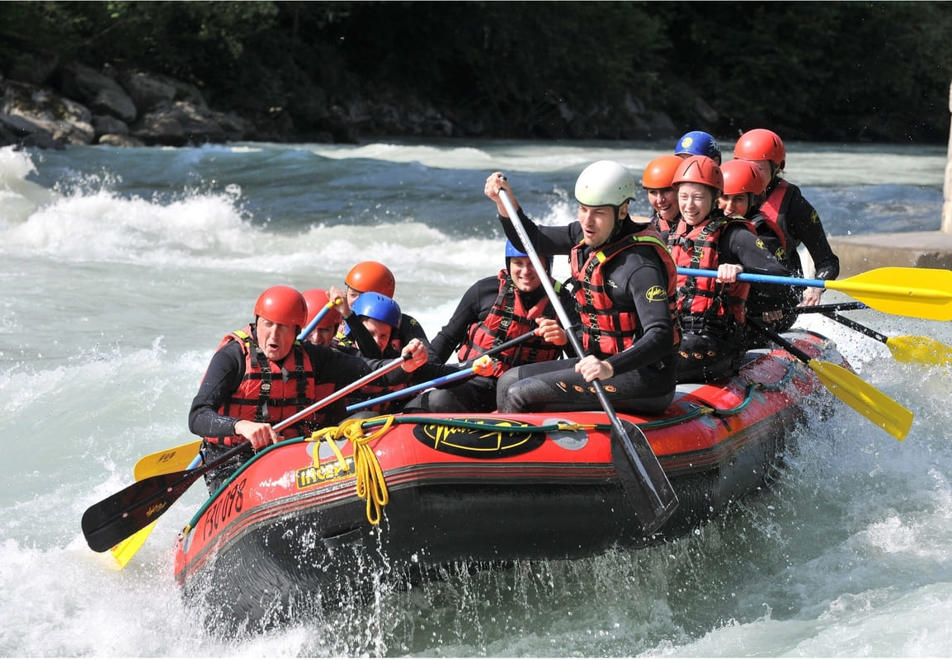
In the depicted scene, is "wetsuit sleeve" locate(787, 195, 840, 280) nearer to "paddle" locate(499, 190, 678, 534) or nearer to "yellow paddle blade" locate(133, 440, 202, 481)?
"paddle" locate(499, 190, 678, 534)

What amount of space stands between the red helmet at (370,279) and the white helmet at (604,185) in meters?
1.50

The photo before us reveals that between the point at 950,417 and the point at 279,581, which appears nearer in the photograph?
the point at 279,581

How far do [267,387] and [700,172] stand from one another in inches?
75.7

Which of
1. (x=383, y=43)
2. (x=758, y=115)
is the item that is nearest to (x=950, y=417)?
(x=383, y=43)

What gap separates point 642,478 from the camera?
149 inches

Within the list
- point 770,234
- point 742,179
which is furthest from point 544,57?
point 742,179

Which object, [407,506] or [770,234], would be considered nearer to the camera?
[407,506]

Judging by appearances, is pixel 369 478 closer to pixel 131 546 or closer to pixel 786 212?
pixel 131 546

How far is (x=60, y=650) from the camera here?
412cm

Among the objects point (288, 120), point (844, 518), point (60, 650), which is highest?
point (60, 650)

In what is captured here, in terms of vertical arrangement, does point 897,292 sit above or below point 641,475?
above

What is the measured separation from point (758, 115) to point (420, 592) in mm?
29484

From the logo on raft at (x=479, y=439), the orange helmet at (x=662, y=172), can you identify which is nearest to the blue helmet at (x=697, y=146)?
the orange helmet at (x=662, y=172)

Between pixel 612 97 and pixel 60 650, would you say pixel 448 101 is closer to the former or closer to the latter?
pixel 612 97
